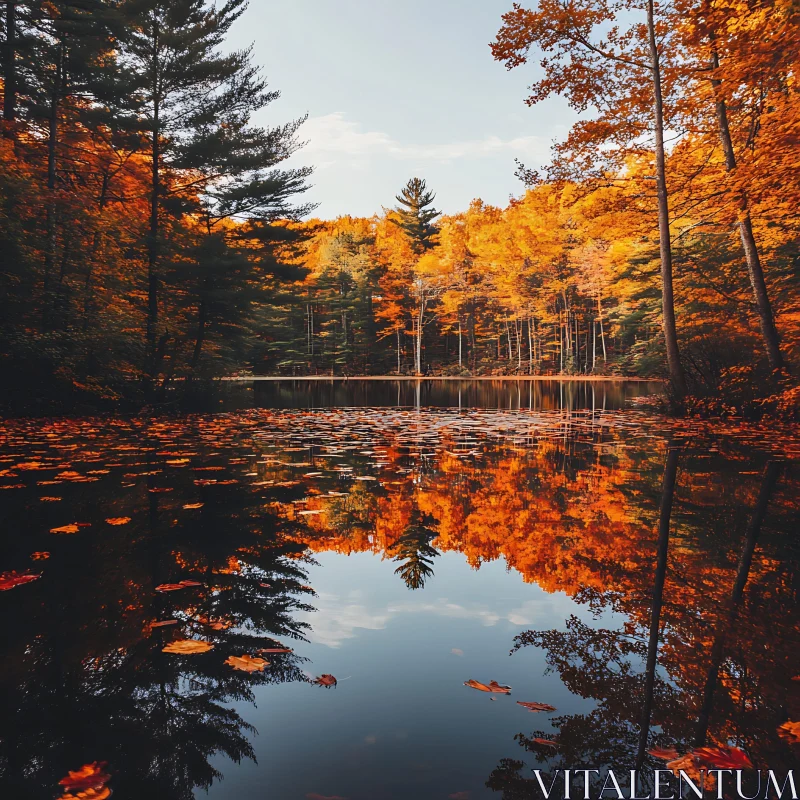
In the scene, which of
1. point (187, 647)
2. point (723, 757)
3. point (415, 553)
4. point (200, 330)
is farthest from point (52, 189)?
point (723, 757)

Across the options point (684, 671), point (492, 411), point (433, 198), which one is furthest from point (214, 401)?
point (433, 198)

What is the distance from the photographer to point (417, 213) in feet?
173

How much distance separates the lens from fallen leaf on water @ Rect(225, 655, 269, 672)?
84.9 inches

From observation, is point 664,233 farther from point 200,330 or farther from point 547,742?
point 200,330

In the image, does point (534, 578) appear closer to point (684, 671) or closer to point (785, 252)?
point (684, 671)

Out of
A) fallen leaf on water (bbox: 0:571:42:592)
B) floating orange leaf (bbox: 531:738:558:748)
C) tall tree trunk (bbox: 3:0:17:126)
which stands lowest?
floating orange leaf (bbox: 531:738:558:748)

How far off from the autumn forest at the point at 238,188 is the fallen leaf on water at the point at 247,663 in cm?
1025

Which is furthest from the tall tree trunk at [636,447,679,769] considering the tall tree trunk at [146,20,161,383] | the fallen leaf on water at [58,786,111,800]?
the tall tree trunk at [146,20,161,383]

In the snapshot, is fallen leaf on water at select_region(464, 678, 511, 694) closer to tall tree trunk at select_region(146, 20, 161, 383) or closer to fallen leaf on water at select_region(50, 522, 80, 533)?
fallen leaf on water at select_region(50, 522, 80, 533)

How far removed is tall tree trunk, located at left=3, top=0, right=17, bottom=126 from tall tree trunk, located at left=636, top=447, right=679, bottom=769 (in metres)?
17.1

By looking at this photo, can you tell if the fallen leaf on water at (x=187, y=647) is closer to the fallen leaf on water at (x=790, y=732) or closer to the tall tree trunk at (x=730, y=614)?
the tall tree trunk at (x=730, y=614)

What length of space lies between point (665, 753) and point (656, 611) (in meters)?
1.10

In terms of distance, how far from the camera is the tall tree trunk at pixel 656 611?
181 cm

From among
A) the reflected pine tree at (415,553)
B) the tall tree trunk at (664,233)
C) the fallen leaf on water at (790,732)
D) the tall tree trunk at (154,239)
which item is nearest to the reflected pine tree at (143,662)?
the reflected pine tree at (415,553)
